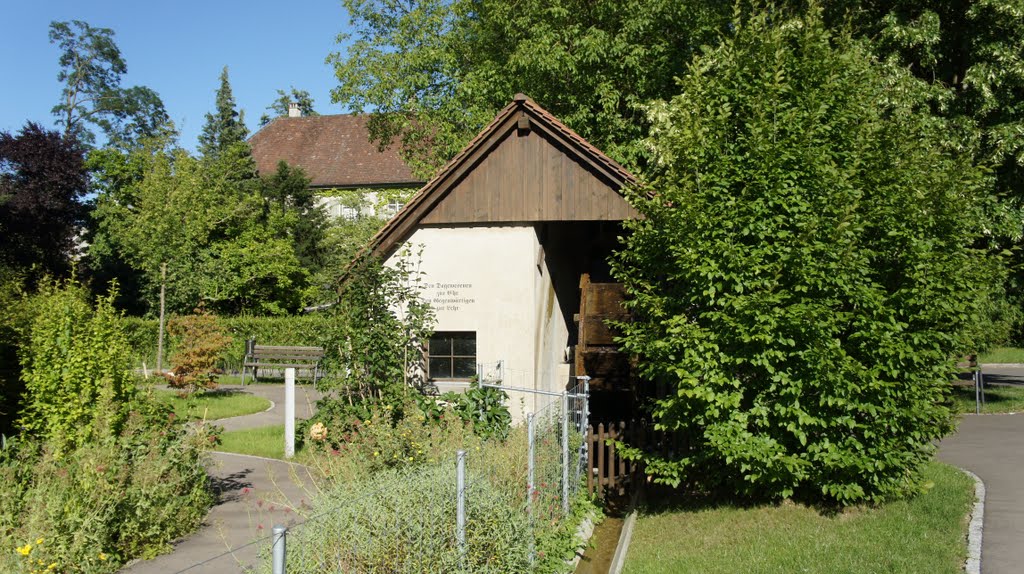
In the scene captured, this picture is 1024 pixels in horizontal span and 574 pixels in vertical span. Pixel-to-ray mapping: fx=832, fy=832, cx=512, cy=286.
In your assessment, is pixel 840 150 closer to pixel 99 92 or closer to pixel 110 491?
pixel 110 491

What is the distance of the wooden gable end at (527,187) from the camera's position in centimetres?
1415

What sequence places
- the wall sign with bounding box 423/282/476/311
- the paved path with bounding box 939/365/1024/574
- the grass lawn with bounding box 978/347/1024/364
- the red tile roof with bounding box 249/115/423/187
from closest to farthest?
the paved path with bounding box 939/365/1024/574, the wall sign with bounding box 423/282/476/311, the grass lawn with bounding box 978/347/1024/364, the red tile roof with bounding box 249/115/423/187

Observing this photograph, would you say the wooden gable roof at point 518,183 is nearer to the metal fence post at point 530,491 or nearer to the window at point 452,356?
the window at point 452,356

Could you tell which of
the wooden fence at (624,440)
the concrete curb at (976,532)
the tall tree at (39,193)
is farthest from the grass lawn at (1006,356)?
the tall tree at (39,193)

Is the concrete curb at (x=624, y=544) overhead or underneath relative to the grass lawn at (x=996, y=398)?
underneath

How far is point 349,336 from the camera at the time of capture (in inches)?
496

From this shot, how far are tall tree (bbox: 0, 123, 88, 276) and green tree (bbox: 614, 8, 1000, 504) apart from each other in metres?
30.8

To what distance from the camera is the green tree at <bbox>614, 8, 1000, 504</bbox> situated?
8742 millimetres

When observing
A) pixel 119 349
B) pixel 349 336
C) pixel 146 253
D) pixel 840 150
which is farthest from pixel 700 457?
pixel 146 253

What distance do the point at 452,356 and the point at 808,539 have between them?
7.42 meters

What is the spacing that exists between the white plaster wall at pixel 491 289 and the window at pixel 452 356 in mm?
151

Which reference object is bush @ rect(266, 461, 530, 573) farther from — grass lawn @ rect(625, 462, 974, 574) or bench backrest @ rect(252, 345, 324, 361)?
bench backrest @ rect(252, 345, 324, 361)

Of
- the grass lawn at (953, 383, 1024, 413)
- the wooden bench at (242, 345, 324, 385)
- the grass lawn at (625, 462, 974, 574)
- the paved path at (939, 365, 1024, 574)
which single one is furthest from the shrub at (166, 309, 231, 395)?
the grass lawn at (953, 383, 1024, 413)

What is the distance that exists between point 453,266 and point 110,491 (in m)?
7.77
